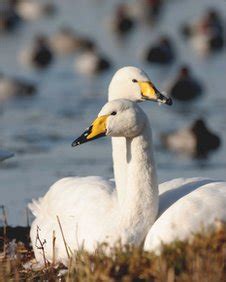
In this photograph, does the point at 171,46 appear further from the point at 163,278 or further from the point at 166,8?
the point at 163,278

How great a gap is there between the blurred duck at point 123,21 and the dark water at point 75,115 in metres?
0.40

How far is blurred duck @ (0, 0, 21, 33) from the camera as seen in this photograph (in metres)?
35.4

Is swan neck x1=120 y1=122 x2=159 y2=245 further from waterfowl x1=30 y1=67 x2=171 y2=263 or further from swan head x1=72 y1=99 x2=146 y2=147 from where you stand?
swan head x1=72 y1=99 x2=146 y2=147

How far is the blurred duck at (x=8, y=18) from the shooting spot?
35406 millimetres

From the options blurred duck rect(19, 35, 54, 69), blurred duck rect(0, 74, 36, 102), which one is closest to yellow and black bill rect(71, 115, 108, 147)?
blurred duck rect(0, 74, 36, 102)

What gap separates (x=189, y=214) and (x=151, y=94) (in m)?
1.14

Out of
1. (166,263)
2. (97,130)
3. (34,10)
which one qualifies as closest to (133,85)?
(97,130)

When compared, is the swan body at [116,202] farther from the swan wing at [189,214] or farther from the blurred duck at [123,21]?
the blurred duck at [123,21]

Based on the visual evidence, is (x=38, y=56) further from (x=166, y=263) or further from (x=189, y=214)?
(x=166, y=263)

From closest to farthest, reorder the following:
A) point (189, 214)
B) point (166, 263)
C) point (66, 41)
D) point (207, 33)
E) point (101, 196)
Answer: point (166, 263) < point (189, 214) < point (101, 196) < point (66, 41) < point (207, 33)

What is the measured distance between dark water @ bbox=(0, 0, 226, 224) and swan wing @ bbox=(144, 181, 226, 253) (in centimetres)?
339

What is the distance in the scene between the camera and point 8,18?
36.3 meters

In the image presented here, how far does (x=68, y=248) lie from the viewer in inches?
355

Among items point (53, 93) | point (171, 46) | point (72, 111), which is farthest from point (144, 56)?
point (72, 111)
